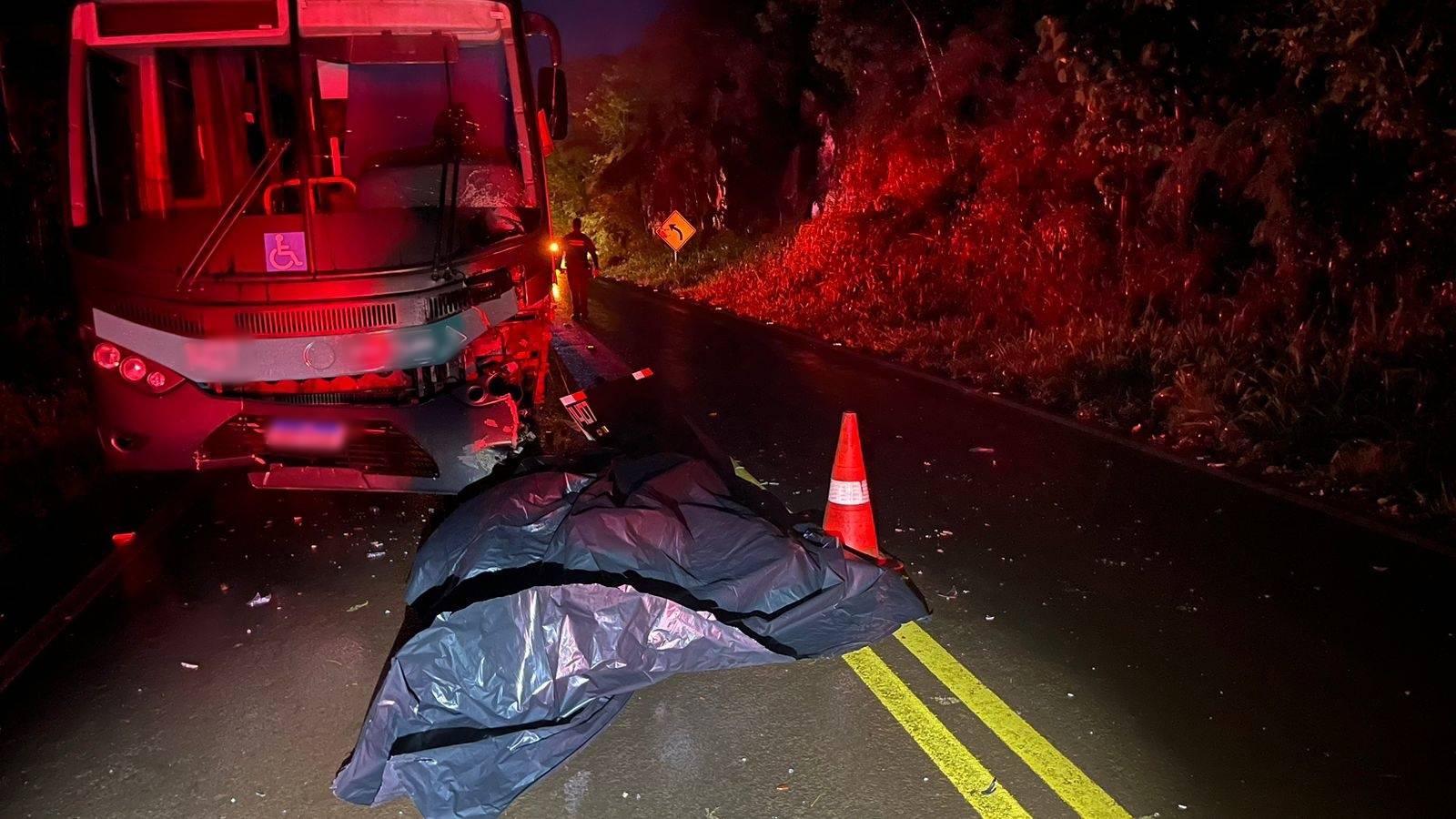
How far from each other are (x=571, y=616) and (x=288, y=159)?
3.92m

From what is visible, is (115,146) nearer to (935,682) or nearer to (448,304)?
(448,304)

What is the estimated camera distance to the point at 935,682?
13.9 ft

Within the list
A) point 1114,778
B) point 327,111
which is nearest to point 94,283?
point 327,111

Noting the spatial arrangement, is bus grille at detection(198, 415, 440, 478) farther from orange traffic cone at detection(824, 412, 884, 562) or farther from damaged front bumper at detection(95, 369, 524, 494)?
orange traffic cone at detection(824, 412, 884, 562)

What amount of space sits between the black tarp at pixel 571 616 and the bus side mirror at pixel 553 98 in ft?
10.2

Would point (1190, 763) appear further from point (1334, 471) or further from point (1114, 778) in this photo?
point (1334, 471)

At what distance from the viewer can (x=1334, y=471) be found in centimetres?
720

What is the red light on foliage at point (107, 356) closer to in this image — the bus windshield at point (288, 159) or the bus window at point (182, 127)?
the bus windshield at point (288, 159)

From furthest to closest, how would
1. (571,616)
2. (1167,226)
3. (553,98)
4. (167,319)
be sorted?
(1167,226)
(553,98)
(167,319)
(571,616)

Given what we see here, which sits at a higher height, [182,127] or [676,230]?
[182,127]

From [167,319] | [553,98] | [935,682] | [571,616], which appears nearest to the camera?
[571,616]

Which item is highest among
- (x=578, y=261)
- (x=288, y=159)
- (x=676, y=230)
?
(x=288, y=159)

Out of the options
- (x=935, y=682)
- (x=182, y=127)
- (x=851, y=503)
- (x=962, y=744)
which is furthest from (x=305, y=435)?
(x=962, y=744)

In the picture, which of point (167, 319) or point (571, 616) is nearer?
point (571, 616)
